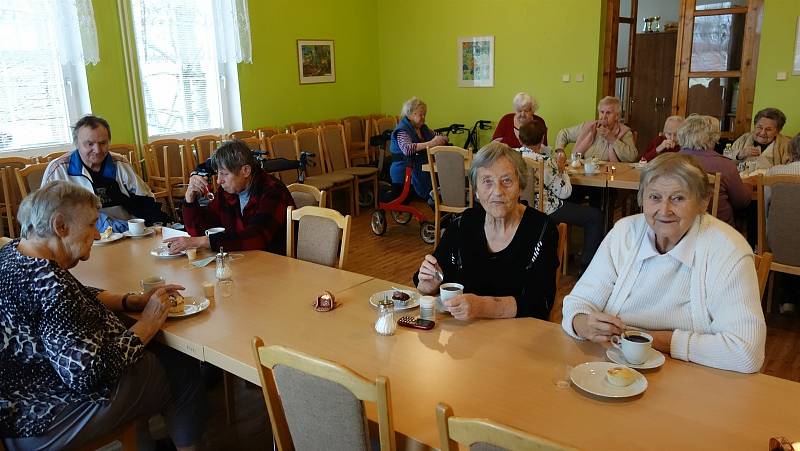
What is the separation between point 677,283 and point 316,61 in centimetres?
699

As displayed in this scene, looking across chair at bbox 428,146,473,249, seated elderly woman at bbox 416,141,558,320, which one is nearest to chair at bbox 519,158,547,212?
chair at bbox 428,146,473,249

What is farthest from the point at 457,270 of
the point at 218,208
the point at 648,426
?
the point at 218,208

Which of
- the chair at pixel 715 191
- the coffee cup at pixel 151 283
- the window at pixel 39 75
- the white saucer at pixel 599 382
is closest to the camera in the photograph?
the white saucer at pixel 599 382

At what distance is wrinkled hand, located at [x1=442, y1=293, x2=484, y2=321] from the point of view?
6.46 feet

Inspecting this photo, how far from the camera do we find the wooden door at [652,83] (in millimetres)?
8492

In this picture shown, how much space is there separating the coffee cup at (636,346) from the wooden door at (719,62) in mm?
5651

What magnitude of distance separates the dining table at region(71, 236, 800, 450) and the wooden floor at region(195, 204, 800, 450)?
715mm

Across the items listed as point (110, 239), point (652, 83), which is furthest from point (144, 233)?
point (652, 83)

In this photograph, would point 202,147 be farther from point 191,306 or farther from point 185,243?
point 191,306

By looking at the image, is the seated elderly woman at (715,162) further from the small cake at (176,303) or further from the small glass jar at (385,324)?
the small cake at (176,303)

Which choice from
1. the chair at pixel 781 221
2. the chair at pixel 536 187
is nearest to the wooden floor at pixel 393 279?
the chair at pixel 781 221

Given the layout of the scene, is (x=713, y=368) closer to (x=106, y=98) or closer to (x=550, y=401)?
(x=550, y=401)

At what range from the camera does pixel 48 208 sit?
1.87 meters

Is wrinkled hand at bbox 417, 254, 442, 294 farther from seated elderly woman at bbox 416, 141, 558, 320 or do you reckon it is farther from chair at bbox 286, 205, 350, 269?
chair at bbox 286, 205, 350, 269
